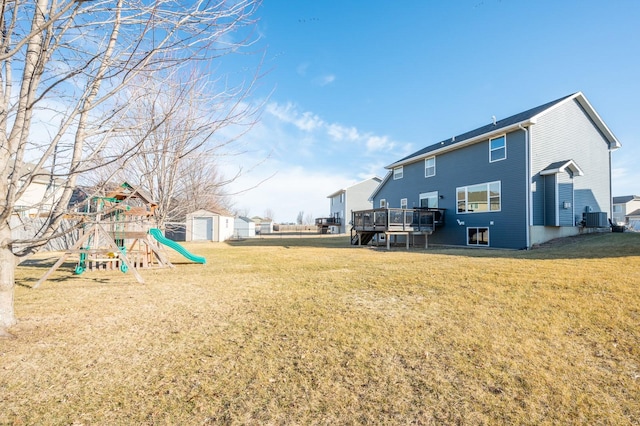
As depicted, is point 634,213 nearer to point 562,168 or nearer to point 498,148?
point 562,168

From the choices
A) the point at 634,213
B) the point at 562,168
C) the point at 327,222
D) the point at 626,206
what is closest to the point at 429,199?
the point at 562,168

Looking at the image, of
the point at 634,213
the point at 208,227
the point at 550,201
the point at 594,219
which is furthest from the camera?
the point at 634,213

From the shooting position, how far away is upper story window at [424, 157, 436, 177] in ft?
63.7

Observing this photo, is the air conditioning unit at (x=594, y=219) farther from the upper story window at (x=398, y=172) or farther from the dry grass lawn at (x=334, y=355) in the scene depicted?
the dry grass lawn at (x=334, y=355)

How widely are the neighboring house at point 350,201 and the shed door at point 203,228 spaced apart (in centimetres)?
1655

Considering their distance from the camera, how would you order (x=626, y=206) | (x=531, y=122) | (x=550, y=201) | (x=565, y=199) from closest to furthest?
(x=531, y=122)
(x=550, y=201)
(x=565, y=199)
(x=626, y=206)

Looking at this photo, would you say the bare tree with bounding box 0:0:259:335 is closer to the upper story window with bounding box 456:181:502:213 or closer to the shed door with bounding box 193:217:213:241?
the upper story window with bounding box 456:181:502:213

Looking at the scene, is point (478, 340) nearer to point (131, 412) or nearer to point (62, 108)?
point (131, 412)

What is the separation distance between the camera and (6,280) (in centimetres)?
389

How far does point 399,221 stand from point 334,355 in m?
13.7

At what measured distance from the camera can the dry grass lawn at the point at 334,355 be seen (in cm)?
248

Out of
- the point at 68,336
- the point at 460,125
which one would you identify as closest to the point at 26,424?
the point at 68,336

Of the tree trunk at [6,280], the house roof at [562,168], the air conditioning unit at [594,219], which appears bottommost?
the tree trunk at [6,280]

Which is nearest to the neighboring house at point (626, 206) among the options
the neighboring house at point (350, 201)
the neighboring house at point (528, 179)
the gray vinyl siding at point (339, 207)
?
the neighboring house at point (350, 201)
